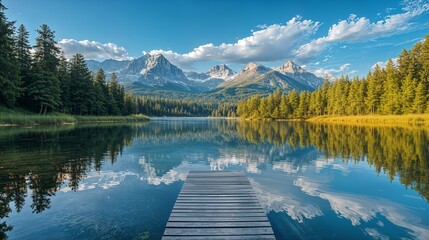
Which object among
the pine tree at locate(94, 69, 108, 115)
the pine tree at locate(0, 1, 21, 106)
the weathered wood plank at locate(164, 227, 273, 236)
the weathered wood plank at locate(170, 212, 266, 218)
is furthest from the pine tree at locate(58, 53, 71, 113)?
the weathered wood plank at locate(164, 227, 273, 236)

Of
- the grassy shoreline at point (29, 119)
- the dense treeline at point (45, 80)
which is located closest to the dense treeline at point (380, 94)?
the dense treeline at point (45, 80)

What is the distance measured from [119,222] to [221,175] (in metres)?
6.39

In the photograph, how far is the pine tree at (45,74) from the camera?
57.2m

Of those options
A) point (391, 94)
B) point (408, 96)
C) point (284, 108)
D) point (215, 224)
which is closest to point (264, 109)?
point (284, 108)

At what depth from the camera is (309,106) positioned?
11862 cm

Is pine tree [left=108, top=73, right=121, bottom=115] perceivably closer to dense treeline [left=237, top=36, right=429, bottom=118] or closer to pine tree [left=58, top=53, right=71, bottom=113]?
pine tree [left=58, top=53, right=71, bottom=113]

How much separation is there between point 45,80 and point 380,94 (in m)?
95.9

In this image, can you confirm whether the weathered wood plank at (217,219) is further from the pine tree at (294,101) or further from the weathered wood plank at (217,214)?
the pine tree at (294,101)

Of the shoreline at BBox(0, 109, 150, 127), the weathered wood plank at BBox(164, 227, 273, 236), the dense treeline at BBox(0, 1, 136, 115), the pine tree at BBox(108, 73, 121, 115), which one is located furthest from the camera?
the pine tree at BBox(108, 73, 121, 115)

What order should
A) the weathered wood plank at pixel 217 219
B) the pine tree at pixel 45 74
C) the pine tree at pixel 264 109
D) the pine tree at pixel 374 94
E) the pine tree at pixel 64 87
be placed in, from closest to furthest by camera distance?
1. the weathered wood plank at pixel 217 219
2. the pine tree at pixel 45 74
3. the pine tree at pixel 64 87
4. the pine tree at pixel 374 94
5. the pine tree at pixel 264 109

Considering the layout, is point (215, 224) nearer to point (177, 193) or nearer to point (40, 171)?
point (177, 193)

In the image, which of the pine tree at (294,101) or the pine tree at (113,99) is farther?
the pine tree at (294,101)

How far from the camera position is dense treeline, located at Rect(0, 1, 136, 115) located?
1950 inches

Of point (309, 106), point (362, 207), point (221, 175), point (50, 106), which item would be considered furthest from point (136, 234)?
point (309, 106)
